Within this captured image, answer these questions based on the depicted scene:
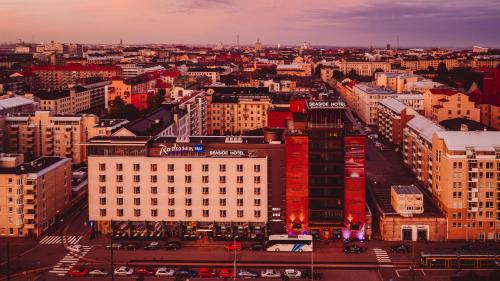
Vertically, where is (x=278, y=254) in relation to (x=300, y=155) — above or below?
below

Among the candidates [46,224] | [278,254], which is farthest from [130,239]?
[278,254]

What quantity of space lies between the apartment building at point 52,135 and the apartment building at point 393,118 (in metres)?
38.2

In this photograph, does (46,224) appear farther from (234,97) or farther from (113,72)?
(113,72)

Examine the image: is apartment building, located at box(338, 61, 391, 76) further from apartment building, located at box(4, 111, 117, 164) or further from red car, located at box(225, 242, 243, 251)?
red car, located at box(225, 242, 243, 251)

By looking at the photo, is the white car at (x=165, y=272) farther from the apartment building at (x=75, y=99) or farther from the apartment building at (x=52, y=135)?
the apartment building at (x=75, y=99)

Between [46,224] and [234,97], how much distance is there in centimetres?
4764

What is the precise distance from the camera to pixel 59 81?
501 ft

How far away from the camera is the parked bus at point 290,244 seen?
43969mm

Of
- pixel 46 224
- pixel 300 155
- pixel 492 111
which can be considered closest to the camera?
pixel 300 155

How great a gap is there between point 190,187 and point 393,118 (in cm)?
4311

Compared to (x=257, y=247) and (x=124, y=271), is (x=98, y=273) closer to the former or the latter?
(x=124, y=271)

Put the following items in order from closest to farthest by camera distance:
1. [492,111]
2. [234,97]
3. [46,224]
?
[46,224]
[492,111]
[234,97]

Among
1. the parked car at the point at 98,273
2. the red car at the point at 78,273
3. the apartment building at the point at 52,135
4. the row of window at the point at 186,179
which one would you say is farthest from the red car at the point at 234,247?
the apartment building at the point at 52,135

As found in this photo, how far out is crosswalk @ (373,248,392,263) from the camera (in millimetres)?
42125
